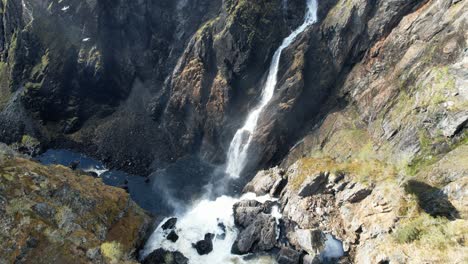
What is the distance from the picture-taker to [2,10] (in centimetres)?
12181

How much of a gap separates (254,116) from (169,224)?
33619 millimetres

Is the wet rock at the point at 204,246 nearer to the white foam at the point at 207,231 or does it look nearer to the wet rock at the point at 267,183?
A: the white foam at the point at 207,231

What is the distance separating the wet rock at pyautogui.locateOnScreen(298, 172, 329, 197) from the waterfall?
21158 mm

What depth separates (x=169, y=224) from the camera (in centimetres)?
6425

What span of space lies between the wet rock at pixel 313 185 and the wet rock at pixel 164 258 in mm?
23203

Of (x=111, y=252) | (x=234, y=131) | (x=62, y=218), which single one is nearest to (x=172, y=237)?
(x=111, y=252)

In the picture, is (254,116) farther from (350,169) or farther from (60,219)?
(60,219)

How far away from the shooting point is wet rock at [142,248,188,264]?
54.9 m

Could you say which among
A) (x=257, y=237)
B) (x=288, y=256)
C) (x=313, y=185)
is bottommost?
(x=288, y=256)

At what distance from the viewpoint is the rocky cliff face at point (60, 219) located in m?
43.0

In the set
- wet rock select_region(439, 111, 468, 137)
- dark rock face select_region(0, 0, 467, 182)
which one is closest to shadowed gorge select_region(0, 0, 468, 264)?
wet rock select_region(439, 111, 468, 137)

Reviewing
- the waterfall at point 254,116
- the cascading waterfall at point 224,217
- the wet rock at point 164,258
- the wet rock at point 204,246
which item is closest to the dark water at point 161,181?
the cascading waterfall at point 224,217

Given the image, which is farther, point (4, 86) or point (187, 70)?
point (4, 86)

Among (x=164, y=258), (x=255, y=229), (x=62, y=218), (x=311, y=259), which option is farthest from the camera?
(x=255, y=229)
